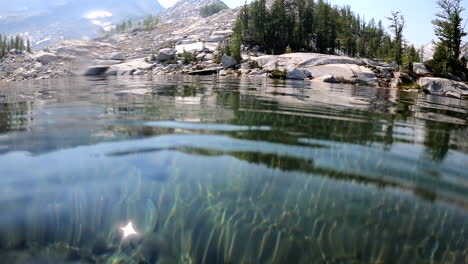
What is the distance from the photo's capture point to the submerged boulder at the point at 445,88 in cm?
2370

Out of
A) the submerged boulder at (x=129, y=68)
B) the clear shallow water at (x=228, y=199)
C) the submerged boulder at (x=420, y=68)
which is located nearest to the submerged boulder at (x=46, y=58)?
the submerged boulder at (x=129, y=68)

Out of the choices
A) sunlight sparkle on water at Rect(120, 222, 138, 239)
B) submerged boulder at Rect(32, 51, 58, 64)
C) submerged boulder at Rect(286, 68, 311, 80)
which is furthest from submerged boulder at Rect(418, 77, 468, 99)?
submerged boulder at Rect(32, 51, 58, 64)

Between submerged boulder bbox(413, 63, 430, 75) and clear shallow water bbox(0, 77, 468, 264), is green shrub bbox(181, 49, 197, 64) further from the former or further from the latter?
clear shallow water bbox(0, 77, 468, 264)

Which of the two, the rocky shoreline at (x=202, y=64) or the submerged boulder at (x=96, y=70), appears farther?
the submerged boulder at (x=96, y=70)

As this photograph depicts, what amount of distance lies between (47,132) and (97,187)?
2.92 meters

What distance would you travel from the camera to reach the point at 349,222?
2.65 m

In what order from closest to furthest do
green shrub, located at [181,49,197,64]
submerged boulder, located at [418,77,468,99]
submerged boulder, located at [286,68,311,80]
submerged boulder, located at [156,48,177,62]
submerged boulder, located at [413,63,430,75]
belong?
submerged boulder, located at [418,77,468,99] → submerged boulder, located at [286,68,311,80] → submerged boulder, located at [413,63,430,75] → green shrub, located at [181,49,197,64] → submerged boulder, located at [156,48,177,62]

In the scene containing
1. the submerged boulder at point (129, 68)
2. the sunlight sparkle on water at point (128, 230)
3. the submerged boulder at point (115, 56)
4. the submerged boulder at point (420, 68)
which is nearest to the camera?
the sunlight sparkle on water at point (128, 230)

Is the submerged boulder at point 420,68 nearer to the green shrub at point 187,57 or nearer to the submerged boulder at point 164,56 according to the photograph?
the green shrub at point 187,57

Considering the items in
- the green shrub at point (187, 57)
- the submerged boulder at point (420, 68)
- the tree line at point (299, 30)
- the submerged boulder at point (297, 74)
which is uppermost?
the tree line at point (299, 30)

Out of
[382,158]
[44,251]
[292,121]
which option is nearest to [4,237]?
[44,251]

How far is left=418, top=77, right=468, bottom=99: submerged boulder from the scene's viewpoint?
77.8ft

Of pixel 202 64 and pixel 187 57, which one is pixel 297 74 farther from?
pixel 187 57

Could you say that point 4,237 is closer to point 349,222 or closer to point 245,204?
point 245,204
